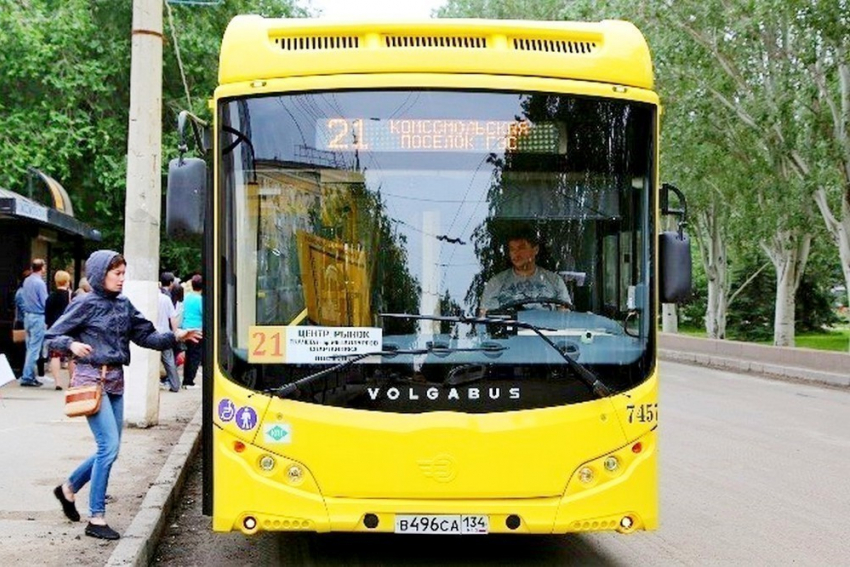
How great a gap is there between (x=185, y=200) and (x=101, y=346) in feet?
4.43

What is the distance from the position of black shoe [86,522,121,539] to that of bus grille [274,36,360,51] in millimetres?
3030

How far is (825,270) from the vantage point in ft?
178

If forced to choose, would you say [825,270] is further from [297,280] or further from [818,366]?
[297,280]

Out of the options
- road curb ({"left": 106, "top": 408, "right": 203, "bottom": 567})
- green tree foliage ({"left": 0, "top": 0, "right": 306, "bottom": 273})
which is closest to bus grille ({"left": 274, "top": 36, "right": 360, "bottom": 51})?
road curb ({"left": 106, "top": 408, "right": 203, "bottom": 567})

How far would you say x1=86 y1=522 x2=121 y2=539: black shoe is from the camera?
7.82 meters

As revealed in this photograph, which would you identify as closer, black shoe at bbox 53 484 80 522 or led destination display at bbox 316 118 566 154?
led destination display at bbox 316 118 566 154

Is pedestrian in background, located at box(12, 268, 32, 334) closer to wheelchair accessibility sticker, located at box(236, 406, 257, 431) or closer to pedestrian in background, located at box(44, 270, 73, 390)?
pedestrian in background, located at box(44, 270, 73, 390)

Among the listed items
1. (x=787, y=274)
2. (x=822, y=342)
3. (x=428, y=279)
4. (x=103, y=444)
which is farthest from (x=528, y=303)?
(x=822, y=342)

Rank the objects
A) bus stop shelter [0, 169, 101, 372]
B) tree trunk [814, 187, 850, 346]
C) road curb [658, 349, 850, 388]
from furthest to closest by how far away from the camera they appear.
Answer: tree trunk [814, 187, 850, 346] < road curb [658, 349, 850, 388] < bus stop shelter [0, 169, 101, 372]

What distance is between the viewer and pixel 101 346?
793 centimetres

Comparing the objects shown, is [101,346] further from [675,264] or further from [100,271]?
[675,264]

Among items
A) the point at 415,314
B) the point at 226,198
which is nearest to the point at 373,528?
the point at 415,314

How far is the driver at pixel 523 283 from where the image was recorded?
707 cm

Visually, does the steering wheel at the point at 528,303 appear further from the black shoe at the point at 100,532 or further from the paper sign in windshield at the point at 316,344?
the black shoe at the point at 100,532
